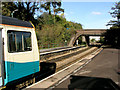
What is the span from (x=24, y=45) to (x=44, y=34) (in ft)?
105

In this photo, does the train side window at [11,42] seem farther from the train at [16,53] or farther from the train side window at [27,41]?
the train side window at [27,41]

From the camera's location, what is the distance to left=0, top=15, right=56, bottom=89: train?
240 inches

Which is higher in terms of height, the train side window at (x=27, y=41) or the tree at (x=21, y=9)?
the tree at (x=21, y=9)

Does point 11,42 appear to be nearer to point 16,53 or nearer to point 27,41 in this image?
point 16,53

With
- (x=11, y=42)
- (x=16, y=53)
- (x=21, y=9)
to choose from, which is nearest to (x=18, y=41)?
(x=11, y=42)

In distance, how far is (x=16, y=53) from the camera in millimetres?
6652

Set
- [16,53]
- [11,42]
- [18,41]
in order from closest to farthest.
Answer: [11,42]
[16,53]
[18,41]

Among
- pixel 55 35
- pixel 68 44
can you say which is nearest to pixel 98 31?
pixel 68 44

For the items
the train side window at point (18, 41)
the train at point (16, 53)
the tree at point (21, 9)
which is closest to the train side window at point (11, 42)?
the train at point (16, 53)

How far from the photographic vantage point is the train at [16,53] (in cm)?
611

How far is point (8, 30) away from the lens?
21.1ft

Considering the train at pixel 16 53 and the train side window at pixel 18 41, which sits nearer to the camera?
the train at pixel 16 53

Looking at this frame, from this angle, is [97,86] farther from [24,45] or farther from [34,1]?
[34,1]

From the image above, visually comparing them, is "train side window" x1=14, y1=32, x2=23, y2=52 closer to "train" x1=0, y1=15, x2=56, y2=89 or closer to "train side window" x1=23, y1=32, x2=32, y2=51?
"train" x1=0, y1=15, x2=56, y2=89
